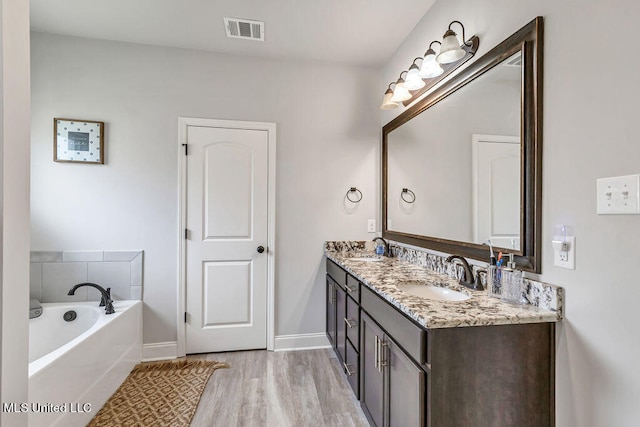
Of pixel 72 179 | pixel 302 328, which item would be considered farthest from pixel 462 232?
pixel 72 179

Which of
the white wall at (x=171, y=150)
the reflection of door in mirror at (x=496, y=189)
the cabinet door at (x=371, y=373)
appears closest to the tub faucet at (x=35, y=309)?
the white wall at (x=171, y=150)

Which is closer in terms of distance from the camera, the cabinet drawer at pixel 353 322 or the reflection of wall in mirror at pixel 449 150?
the reflection of wall in mirror at pixel 449 150

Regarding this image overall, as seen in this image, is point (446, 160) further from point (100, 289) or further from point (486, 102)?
point (100, 289)

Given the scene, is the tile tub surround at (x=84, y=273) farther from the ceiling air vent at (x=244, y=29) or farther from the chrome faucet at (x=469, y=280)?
the chrome faucet at (x=469, y=280)

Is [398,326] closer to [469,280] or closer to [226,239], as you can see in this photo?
[469,280]

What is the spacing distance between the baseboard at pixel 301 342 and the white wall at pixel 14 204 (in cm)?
A: 200

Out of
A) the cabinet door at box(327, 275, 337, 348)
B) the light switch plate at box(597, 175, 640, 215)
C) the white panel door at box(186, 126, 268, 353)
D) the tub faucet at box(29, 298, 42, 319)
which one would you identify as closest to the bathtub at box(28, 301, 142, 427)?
the tub faucet at box(29, 298, 42, 319)

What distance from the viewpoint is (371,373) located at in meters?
1.63

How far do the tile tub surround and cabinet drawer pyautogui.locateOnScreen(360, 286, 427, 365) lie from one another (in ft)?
6.42

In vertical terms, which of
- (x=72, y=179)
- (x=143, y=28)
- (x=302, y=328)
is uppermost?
(x=143, y=28)

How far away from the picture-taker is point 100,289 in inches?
89.4

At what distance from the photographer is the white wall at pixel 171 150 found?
2.39m

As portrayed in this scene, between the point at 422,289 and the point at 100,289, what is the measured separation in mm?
2288

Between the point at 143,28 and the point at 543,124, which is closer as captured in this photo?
the point at 543,124
